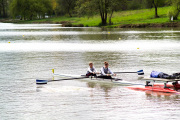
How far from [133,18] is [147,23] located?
11.8 m

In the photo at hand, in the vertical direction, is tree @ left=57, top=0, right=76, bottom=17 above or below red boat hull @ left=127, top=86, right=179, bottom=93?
above

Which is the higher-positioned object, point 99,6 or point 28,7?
point 28,7

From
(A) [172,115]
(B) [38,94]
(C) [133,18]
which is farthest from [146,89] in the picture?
(C) [133,18]

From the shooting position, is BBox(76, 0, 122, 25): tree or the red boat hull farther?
BBox(76, 0, 122, 25): tree

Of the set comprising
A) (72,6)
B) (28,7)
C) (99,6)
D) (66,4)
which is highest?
(66,4)

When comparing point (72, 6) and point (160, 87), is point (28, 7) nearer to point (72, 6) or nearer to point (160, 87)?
point (72, 6)

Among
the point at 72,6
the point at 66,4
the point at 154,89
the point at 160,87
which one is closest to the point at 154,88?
the point at 154,89

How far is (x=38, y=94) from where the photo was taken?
19.7 m

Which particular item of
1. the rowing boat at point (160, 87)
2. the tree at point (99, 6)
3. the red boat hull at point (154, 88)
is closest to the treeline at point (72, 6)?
the tree at point (99, 6)

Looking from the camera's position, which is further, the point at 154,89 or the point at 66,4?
the point at 66,4

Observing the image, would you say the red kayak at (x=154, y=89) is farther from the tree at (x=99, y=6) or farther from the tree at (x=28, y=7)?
the tree at (x=28, y=7)

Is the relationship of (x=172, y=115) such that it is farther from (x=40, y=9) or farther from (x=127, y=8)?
(x=40, y=9)

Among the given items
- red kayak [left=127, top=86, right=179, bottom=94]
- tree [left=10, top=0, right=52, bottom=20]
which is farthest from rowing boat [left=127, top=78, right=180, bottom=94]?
tree [left=10, top=0, right=52, bottom=20]

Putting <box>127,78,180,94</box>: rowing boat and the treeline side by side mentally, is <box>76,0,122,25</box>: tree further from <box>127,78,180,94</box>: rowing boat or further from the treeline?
<box>127,78,180,94</box>: rowing boat
